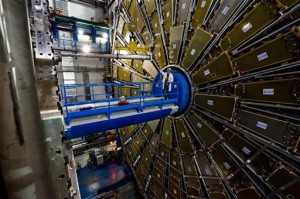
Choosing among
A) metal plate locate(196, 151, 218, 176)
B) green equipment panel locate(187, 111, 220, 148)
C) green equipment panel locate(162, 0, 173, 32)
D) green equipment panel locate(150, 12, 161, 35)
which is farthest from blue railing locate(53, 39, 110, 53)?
metal plate locate(196, 151, 218, 176)

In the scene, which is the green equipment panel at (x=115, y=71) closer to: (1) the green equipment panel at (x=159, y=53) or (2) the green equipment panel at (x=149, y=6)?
(1) the green equipment panel at (x=159, y=53)

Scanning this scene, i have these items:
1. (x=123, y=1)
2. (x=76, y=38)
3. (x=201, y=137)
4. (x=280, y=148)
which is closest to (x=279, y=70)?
(x=280, y=148)

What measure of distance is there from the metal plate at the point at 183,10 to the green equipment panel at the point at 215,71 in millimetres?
1549

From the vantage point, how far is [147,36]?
6023 millimetres

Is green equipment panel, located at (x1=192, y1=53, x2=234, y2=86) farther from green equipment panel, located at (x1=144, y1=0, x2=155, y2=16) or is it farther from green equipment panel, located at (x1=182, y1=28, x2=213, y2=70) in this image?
green equipment panel, located at (x1=144, y1=0, x2=155, y2=16)

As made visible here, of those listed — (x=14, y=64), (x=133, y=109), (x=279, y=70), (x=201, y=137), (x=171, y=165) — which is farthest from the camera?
(x=171, y=165)

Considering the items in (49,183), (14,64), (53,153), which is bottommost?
(49,183)

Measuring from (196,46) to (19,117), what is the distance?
165 inches

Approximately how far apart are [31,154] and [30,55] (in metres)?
0.57

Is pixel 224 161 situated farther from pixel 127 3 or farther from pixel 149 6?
pixel 127 3

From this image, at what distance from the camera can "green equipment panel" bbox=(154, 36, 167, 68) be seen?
540 centimetres

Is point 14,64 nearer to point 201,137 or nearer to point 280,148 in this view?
point 280,148

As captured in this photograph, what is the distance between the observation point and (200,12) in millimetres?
4125

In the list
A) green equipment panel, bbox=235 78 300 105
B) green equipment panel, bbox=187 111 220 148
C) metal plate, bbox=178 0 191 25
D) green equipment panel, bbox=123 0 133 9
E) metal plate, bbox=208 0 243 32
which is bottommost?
green equipment panel, bbox=187 111 220 148
